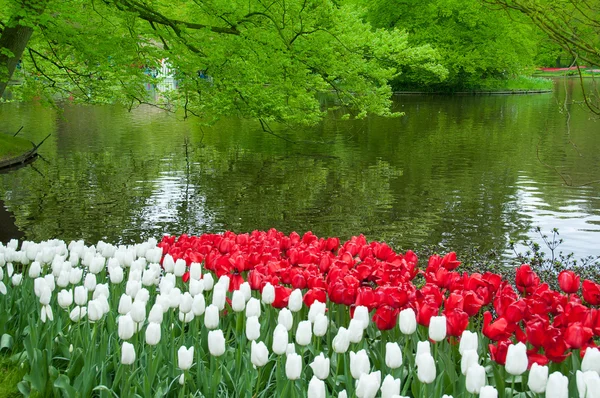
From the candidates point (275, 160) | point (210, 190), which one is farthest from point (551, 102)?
point (210, 190)

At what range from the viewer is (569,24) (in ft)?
21.5

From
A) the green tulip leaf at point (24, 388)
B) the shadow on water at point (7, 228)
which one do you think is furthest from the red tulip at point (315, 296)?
the shadow on water at point (7, 228)

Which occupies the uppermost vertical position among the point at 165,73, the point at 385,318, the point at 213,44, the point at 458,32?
the point at 458,32

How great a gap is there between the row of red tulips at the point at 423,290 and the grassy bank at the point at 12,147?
16.3m

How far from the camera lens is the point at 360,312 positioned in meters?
3.81

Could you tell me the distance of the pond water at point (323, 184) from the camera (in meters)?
12.8

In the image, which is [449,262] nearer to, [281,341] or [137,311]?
[281,341]

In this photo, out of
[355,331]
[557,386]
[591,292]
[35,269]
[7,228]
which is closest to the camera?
[557,386]

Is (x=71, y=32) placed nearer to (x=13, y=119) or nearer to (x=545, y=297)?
(x=545, y=297)

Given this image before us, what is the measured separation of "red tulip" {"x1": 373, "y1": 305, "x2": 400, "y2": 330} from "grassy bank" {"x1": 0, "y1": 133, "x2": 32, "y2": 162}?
18507 mm

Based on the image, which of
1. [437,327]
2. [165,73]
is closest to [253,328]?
[437,327]

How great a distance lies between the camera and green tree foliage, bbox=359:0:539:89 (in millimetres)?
51375

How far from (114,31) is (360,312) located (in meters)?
8.96

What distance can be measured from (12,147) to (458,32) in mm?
39512
